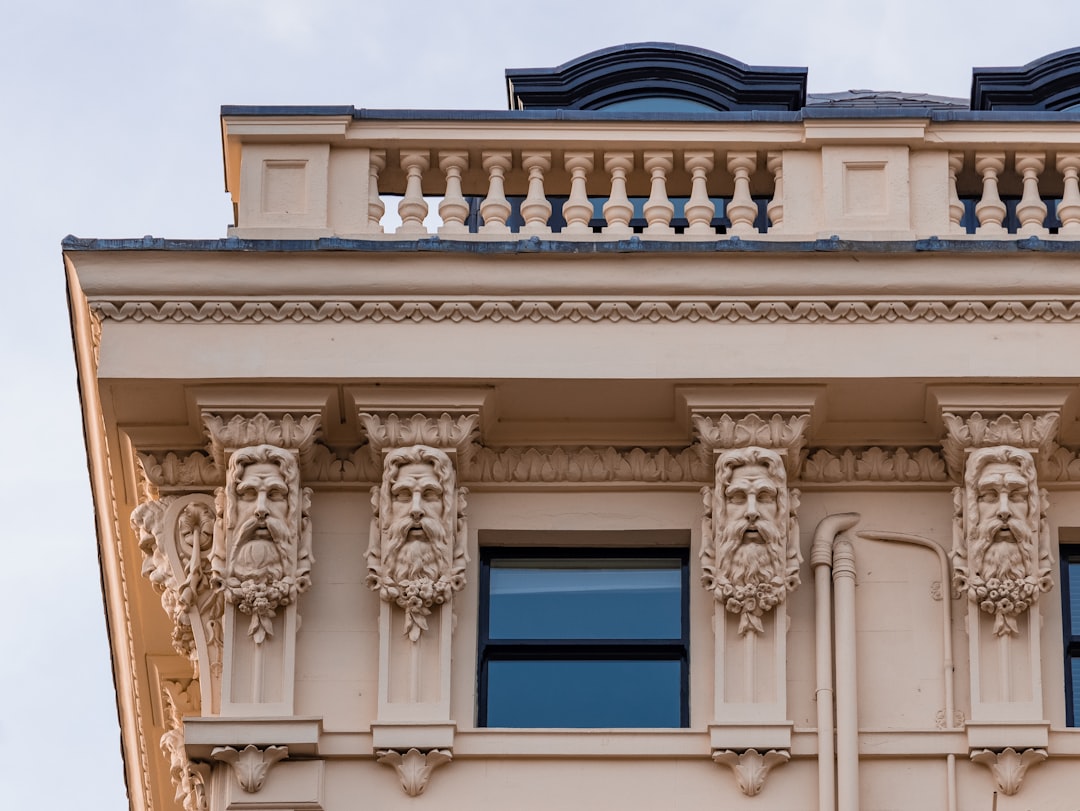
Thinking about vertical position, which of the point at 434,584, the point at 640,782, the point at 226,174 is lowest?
A: the point at 640,782

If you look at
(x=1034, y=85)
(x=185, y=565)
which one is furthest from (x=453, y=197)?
(x=1034, y=85)

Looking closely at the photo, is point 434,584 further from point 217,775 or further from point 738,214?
point 738,214

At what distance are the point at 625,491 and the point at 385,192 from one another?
2.96 metres

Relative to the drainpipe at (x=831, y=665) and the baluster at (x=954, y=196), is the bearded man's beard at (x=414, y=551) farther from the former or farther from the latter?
the baluster at (x=954, y=196)

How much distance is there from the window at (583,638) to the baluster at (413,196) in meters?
2.42

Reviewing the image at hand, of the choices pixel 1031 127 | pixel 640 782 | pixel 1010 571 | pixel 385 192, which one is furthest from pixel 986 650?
pixel 385 192

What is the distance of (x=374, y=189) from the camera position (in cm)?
2233

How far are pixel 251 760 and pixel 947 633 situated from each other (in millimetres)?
4784

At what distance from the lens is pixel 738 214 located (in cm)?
2203

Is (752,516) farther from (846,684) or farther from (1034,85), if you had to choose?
(1034,85)

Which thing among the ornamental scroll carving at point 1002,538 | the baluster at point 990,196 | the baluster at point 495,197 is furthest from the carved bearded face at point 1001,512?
the baluster at point 495,197

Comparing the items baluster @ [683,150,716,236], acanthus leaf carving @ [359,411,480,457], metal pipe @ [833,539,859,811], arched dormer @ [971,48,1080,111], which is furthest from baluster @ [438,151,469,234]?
arched dormer @ [971,48,1080,111]

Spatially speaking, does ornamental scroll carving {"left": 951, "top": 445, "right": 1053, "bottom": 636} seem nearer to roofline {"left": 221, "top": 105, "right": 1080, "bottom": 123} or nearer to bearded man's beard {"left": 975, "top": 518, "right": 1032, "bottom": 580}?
bearded man's beard {"left": 975, "top": 518, "right": 1032, "bottom": 580}

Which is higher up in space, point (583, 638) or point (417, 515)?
point (417, 515)
